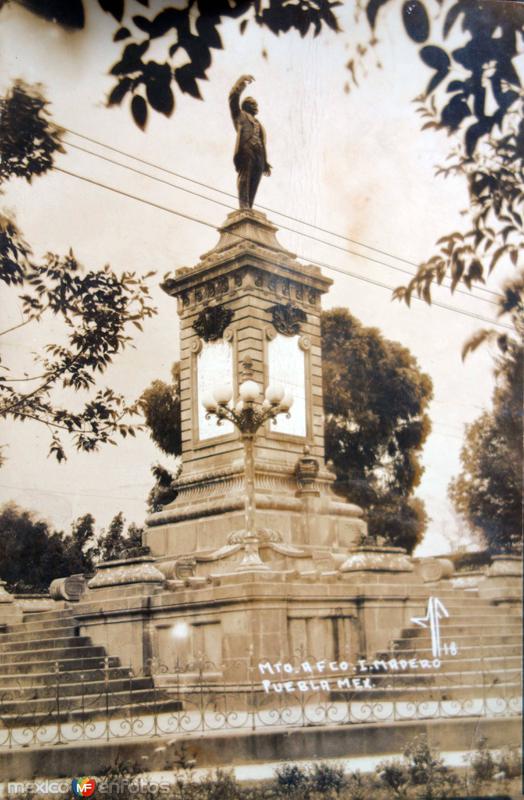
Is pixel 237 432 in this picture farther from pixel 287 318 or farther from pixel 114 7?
pixel 114 7

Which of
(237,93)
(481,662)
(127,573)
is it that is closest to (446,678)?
(481,662)

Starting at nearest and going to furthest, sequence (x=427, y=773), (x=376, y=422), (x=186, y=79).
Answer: (x=427, y=773) → (x=186, y=79) → (x=376, y=422)

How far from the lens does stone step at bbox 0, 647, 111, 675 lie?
10172 mm

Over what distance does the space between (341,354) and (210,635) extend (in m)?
3.42

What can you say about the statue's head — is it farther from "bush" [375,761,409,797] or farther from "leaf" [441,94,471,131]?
"bush" [375,761,409,797]

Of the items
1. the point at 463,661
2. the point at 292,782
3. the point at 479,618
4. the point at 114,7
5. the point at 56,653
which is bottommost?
the point at 292,782

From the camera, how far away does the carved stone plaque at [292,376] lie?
9047 millimetres

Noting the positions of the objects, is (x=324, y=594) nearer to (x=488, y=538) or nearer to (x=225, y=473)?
(x=225, y=473)

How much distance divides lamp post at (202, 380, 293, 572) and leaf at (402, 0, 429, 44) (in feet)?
11.3

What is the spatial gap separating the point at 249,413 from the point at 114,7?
353 cm

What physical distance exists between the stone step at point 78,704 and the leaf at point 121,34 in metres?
5.49

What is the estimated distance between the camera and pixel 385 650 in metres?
7.04

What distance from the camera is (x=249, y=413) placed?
9.09 m

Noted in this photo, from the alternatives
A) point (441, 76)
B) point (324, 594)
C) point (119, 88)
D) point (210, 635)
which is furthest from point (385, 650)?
point (119, 88)
